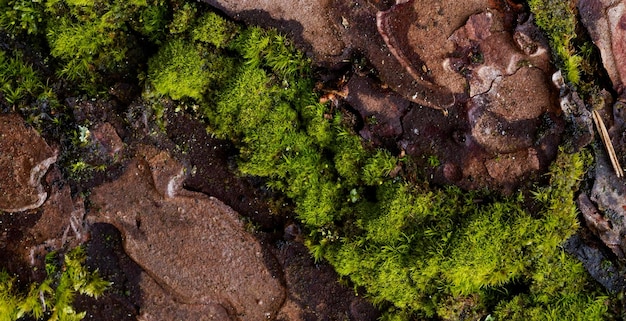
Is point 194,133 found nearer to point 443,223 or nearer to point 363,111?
point 363,111

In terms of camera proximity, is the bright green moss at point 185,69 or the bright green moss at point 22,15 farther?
the bright green moss at point 22,15

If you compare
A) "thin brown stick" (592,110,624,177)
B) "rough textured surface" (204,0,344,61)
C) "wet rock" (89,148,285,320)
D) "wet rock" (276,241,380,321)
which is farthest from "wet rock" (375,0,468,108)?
"wet rock" (89,148,285,320)

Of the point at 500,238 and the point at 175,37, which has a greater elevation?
the point at 175,37

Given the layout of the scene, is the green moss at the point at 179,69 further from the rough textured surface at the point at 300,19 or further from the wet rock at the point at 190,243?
the wet rock at the point at 190,243

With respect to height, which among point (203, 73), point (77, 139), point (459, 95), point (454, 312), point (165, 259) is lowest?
point (165, 259)

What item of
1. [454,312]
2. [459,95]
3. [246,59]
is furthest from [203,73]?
[454,312]

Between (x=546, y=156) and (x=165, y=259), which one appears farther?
(x=165, y=259)

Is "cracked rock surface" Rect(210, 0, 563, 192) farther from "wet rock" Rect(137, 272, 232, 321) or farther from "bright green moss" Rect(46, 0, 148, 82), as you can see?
"wet rock" Rect(137, 272, 232, 321)

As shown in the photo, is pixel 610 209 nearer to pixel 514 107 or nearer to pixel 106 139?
pixel 514 107

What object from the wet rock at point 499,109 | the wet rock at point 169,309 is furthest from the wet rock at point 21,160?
the wet rock at point 499,109
